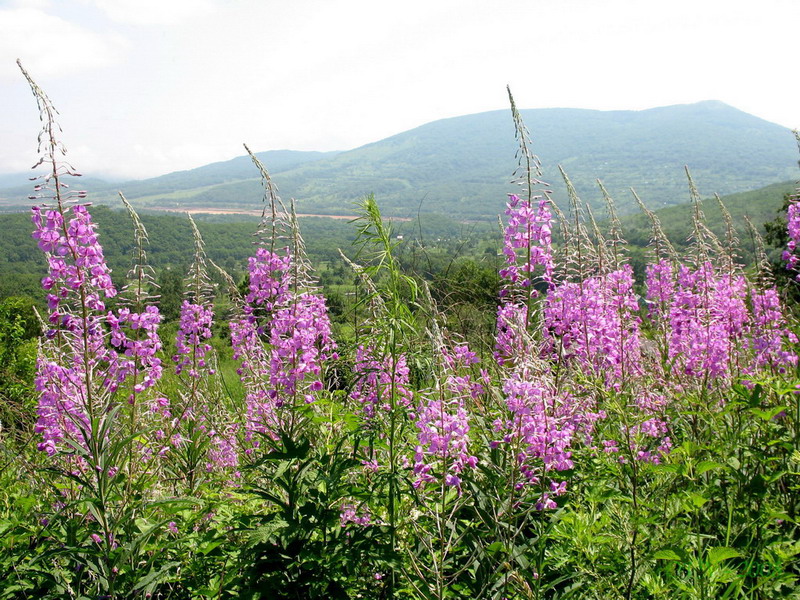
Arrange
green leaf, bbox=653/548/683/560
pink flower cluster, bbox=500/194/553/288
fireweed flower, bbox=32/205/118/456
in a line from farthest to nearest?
1. pink flower cluster, bbox=500/194/553/288
2. fireweed flower, bbox=32/205/118/456
3. green leaf, bbox=653/548/683/560

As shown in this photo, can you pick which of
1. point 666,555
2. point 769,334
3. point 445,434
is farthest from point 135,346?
Result: point 769,334

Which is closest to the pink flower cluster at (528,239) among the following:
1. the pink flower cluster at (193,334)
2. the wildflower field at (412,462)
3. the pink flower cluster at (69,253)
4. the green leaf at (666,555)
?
the wildflower field at (412,462)

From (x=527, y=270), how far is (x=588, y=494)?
5.29 feet

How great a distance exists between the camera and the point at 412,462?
12.0ft

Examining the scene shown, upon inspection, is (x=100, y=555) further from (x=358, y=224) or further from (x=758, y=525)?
(x=758, y=525)

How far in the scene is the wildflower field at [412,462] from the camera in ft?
9.07

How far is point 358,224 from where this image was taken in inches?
128

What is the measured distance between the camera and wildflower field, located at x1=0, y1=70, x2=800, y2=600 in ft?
9.07

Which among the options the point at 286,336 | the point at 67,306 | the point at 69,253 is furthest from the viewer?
the point at 286,336

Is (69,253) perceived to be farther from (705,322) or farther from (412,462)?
(705,322)

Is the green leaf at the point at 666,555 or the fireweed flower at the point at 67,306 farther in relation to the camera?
the fireweed flower at the point at 67,306

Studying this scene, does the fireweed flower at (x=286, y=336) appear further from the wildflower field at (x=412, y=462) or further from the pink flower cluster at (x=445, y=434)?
the pink flower cluster at (x=445, y=434)

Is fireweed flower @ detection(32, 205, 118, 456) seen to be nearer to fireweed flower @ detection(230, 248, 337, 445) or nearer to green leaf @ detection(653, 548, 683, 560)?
fireweed flower @ detection(230, 248, 337, 445)

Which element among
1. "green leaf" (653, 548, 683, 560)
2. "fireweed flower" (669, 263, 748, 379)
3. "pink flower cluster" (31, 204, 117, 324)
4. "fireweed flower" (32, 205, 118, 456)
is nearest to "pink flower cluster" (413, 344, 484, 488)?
"green leaf" (653, 548, 683, 560)
